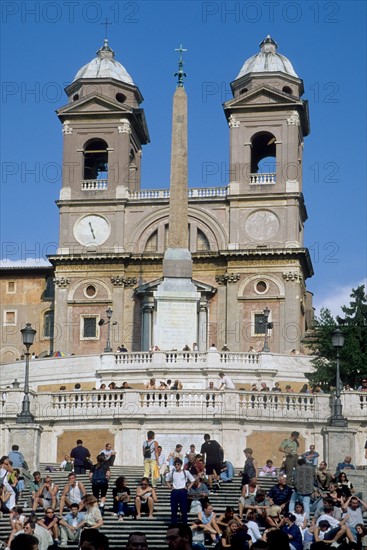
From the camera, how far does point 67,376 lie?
55.9 meters

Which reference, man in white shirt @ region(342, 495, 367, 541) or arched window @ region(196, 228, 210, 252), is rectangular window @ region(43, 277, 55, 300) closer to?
arched window @ region(196, 228, 210, 252)

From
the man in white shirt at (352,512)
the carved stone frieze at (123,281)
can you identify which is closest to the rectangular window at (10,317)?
the carved stone frieze at (123,281)

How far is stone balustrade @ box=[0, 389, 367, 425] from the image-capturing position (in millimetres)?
38125

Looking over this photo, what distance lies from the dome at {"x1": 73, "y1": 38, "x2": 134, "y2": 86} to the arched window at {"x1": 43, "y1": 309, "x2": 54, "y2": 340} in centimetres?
1404

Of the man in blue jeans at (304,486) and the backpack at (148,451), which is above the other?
the backpack at (148,451)

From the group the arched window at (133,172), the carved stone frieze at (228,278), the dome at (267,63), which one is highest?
the dome at (267,63)

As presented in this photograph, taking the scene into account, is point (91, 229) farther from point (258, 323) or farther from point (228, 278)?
point (258, 323)

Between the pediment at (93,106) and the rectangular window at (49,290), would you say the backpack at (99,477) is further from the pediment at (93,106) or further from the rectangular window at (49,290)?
the rectangular window at (49,290)

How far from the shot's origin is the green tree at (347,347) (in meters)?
51.8

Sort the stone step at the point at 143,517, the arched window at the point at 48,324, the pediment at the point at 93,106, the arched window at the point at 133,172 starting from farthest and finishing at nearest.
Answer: the arched window at the point at 133,172
the arched window at the point at 48,324
the pediment at the point at 93,106
the stone step at the point at 143,517

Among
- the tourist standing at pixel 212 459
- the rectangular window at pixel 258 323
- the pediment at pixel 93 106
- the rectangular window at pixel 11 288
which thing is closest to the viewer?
the tourist standing at pixel 212 459

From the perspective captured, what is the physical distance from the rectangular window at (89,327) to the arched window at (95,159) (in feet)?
31.1

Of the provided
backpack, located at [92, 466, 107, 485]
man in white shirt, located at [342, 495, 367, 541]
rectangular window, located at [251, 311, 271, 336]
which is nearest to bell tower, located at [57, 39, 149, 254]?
rectangular window, located at [251, 311, 271, 336]

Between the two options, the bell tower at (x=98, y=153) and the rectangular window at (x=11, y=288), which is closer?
the bell tower at (x=98, y=153)
